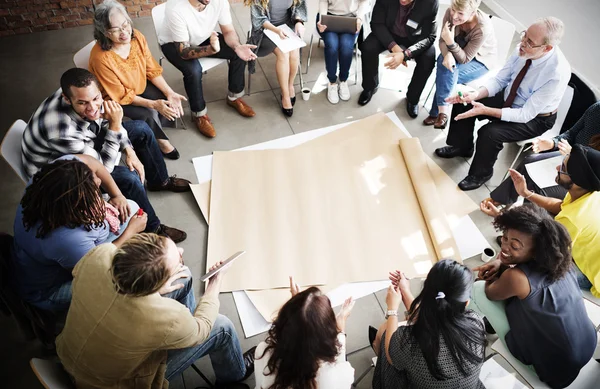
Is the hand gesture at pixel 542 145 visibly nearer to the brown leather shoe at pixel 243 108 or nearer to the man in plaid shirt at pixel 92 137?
the brown leather shoe at pixel 243 108

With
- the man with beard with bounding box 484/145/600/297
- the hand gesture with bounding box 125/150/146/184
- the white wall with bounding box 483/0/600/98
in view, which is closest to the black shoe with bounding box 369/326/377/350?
the man with beard with bounding box 484/145/600/297

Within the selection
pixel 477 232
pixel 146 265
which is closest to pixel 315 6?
pixel 477 232

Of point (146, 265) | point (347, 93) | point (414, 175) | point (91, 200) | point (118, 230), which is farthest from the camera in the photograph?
point (347, 93)

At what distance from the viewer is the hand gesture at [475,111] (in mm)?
3426

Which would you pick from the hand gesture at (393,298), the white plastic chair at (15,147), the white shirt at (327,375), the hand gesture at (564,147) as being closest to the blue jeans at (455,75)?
the hand gesture at (564,147)

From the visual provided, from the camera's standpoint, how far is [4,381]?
2.60m

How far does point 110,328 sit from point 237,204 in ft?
5.67

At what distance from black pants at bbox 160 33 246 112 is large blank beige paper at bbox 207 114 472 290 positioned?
53 cm

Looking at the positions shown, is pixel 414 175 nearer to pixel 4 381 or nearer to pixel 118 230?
pixel 118 230

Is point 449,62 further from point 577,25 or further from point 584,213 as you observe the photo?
point 577,25

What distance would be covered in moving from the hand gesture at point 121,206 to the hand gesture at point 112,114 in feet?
1.55

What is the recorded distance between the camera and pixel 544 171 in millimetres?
3125

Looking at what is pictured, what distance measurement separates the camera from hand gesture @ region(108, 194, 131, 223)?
2.72 meters

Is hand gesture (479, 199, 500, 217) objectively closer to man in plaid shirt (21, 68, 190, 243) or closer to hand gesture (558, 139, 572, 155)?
hand gesture (558, 139, 572, 155)
